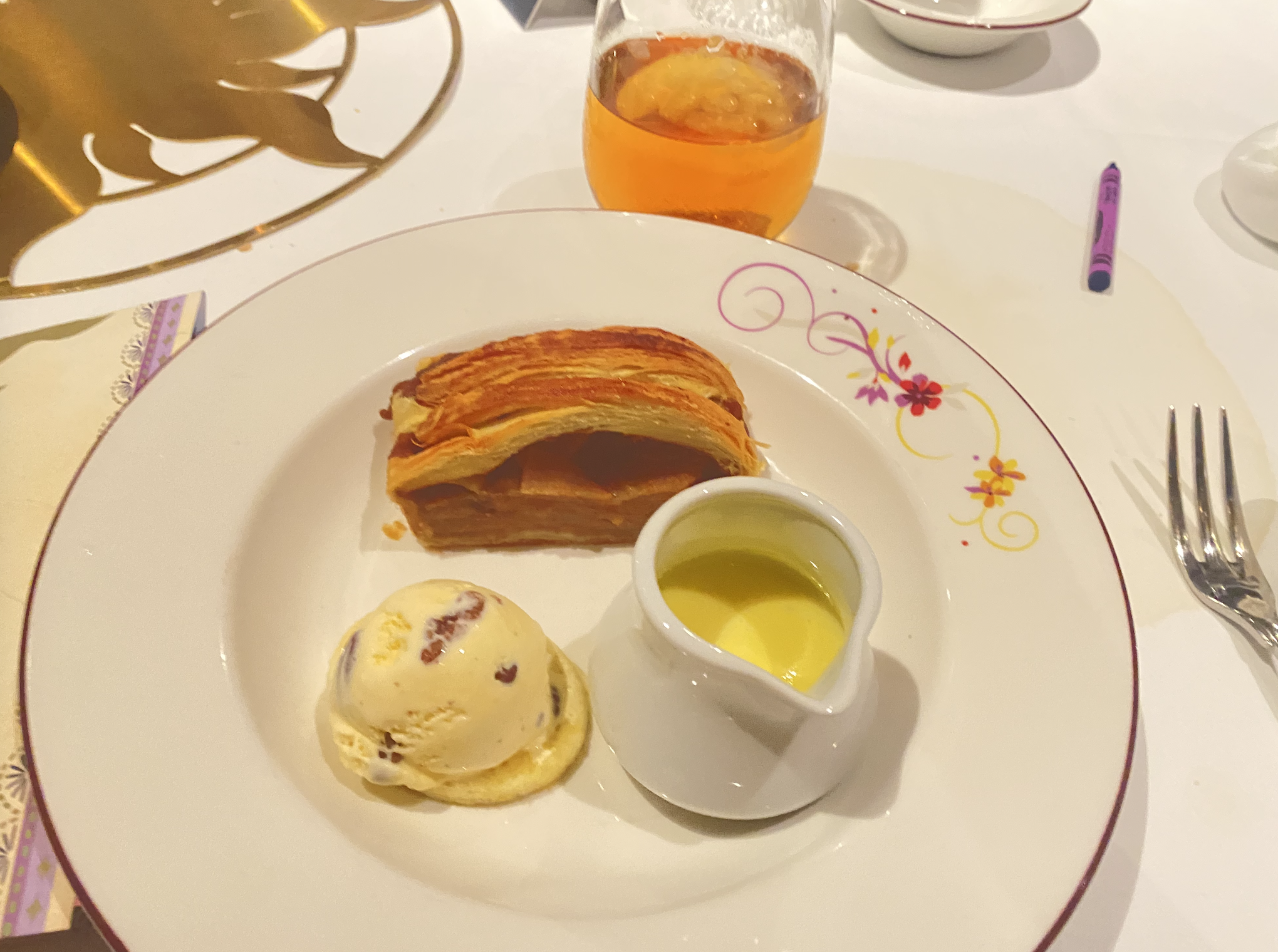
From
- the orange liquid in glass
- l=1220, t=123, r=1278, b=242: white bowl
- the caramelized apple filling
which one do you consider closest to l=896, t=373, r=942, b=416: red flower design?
the caramelized apple filling

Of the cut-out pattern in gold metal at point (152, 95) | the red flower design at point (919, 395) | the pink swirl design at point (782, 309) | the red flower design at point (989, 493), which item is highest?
the cut-out pattern in gold metal at point (152, 95)

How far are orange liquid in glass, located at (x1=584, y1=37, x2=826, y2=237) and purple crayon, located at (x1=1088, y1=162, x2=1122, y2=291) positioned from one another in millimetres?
471

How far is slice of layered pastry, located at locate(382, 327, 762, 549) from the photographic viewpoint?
0.92 m

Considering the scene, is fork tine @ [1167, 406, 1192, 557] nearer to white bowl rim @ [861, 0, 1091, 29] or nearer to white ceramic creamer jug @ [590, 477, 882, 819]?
white ceramic creamer jug @ [590, 477, 882, 819]

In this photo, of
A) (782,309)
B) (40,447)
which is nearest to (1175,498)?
(782,309)

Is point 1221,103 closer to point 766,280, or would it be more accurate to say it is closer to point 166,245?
point 766,280

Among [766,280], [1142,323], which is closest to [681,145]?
[766,280]

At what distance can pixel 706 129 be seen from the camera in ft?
3.50

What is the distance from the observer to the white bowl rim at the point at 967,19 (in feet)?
4.74

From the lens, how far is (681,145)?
105cm

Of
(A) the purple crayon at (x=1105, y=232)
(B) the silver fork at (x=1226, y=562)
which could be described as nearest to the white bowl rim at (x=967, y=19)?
(A) the purple crayon at (x=1105, y=232)

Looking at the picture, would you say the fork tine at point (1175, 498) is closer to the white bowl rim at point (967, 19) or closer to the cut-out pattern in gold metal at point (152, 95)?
the white bowl rim at point (967, 19)

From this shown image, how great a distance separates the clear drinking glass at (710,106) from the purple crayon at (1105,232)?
470 millimetres

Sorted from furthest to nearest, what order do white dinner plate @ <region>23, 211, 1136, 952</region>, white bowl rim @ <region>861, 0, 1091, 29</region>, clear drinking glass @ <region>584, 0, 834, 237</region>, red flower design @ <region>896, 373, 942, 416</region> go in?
white bowl rim @ <region>861, 0, 1091, 29</region>, clear drinking glass @ <region>584, 0, 834, 237</region>, red flower design @ <region>896, 373, 942, 416</region>, white dinner plate @ <region>23, 211, 1136, 952</region>
